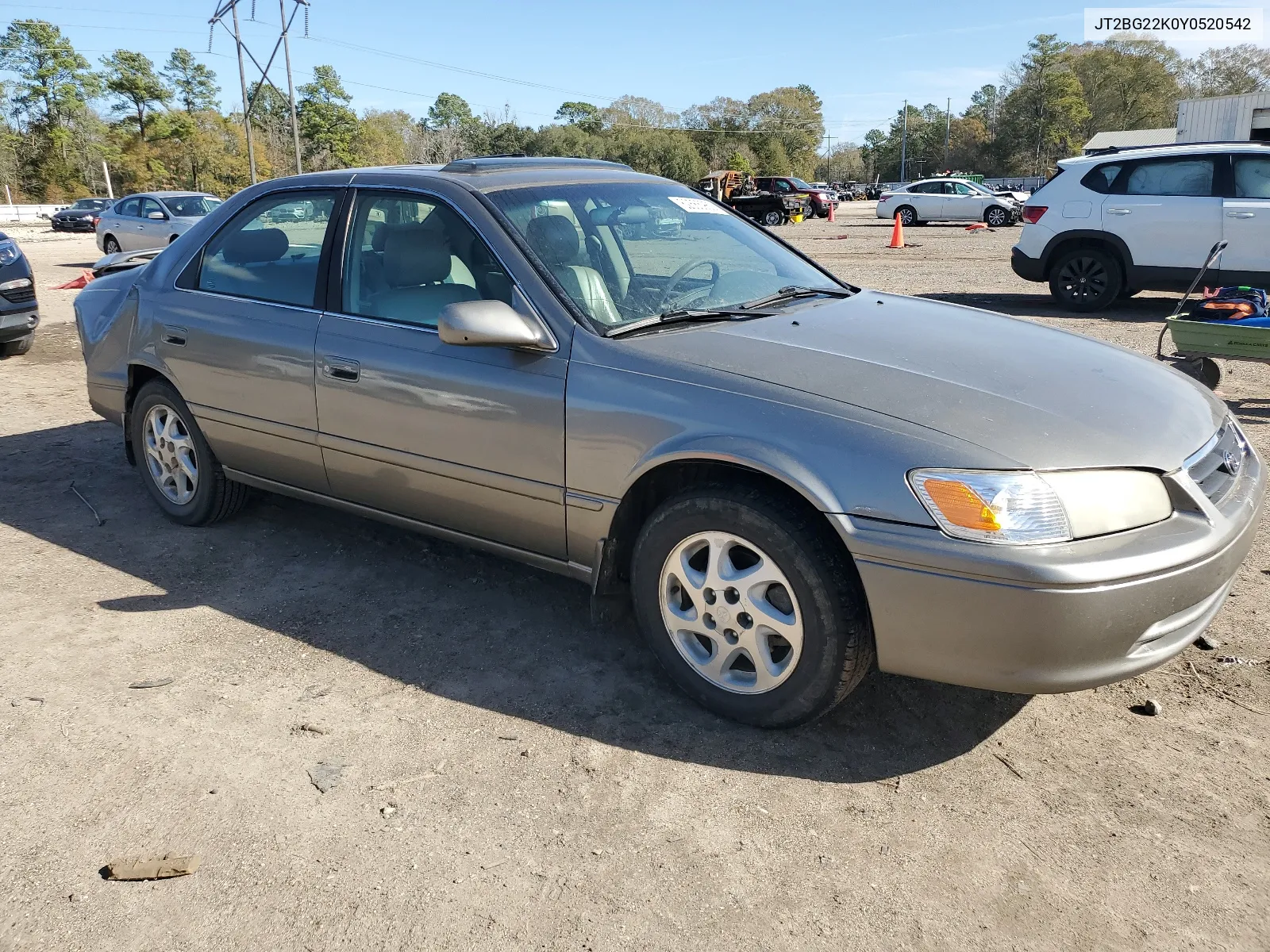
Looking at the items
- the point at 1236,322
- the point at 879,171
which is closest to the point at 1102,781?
the point at 1236,322

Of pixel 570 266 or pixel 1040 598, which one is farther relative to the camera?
pixel 570 266

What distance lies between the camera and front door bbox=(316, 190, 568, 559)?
328 centimetres

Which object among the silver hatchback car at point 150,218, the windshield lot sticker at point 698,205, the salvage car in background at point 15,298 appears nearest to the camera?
the windshield lot sticker at point 698,205

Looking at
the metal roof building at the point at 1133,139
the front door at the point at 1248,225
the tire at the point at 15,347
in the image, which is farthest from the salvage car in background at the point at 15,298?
the metal roof building at the point at 1133,139

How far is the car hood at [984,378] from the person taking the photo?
2670 millimetres

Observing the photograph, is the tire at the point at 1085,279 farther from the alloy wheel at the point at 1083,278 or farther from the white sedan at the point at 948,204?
the white sedan at the point at 948,204

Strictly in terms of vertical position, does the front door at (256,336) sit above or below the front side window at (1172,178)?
below

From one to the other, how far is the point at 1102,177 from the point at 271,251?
9197mm

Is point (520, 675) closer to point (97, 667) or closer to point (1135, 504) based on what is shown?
point (97, 667)

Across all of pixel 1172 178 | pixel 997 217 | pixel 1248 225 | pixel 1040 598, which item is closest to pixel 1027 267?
pixel 1172 178

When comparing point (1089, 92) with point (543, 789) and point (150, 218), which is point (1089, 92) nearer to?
point (150, 218)

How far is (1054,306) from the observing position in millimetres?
11344

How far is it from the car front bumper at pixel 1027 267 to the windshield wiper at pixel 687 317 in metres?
8.59

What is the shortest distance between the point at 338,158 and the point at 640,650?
87870 millimetres
